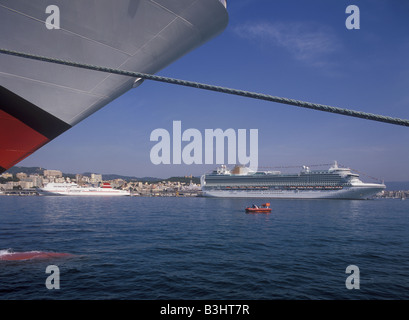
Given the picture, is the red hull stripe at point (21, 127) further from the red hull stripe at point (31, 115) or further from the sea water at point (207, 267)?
the sea water at point (207, 267)

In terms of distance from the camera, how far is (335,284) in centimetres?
1029

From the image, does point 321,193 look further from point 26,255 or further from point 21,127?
point 21,127

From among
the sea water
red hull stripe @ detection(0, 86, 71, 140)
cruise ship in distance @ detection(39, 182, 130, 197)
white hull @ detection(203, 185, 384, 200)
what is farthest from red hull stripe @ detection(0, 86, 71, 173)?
cruise ship in distance @ detection(39, 182, 130, 197)

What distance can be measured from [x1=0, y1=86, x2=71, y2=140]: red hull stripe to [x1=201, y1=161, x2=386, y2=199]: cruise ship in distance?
79395 millimetres

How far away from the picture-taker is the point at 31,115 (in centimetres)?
867

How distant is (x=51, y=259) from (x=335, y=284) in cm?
1343

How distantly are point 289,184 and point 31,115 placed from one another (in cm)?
8244

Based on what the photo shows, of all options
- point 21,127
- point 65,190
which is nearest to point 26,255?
point 21,127

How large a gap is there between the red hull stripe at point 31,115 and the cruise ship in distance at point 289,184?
79395 millimetres

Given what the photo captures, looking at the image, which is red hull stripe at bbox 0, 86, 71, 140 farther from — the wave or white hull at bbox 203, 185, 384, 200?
Result: white hull at bbox 203, 185, 384, 200

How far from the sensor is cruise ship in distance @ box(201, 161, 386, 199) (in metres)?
77.0

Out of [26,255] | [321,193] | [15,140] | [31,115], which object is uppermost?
[31,115]

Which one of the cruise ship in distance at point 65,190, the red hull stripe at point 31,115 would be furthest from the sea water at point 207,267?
the cruise ship in distance at point 65,190

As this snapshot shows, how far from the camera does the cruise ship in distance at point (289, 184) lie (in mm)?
77000
